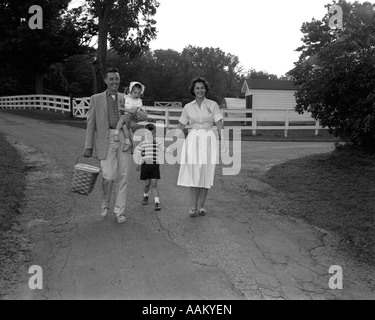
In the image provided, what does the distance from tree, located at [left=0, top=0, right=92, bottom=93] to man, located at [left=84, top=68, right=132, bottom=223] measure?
2788 centimetres

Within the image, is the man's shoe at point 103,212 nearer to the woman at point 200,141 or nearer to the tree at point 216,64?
the woman at point 200,141

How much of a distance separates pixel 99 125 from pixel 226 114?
18.6m

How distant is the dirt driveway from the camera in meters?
3.99

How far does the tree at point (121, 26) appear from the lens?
26.9 m

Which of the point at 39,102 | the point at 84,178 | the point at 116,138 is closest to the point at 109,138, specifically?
the point at 116,138

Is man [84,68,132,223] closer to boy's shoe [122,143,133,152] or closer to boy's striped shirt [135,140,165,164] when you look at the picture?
boy's shoe [122,143,133,152]

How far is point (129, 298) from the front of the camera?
3.79m

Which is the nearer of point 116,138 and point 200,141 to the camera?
point 116,138

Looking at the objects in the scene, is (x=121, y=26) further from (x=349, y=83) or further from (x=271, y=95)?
(x=349, y=83)

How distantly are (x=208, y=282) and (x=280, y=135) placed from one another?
17.4 m

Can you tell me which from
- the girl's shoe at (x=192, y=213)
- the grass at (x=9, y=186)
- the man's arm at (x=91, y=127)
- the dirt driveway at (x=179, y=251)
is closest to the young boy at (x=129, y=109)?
the man's arm at (x=91, y=127)

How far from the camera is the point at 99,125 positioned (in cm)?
585
